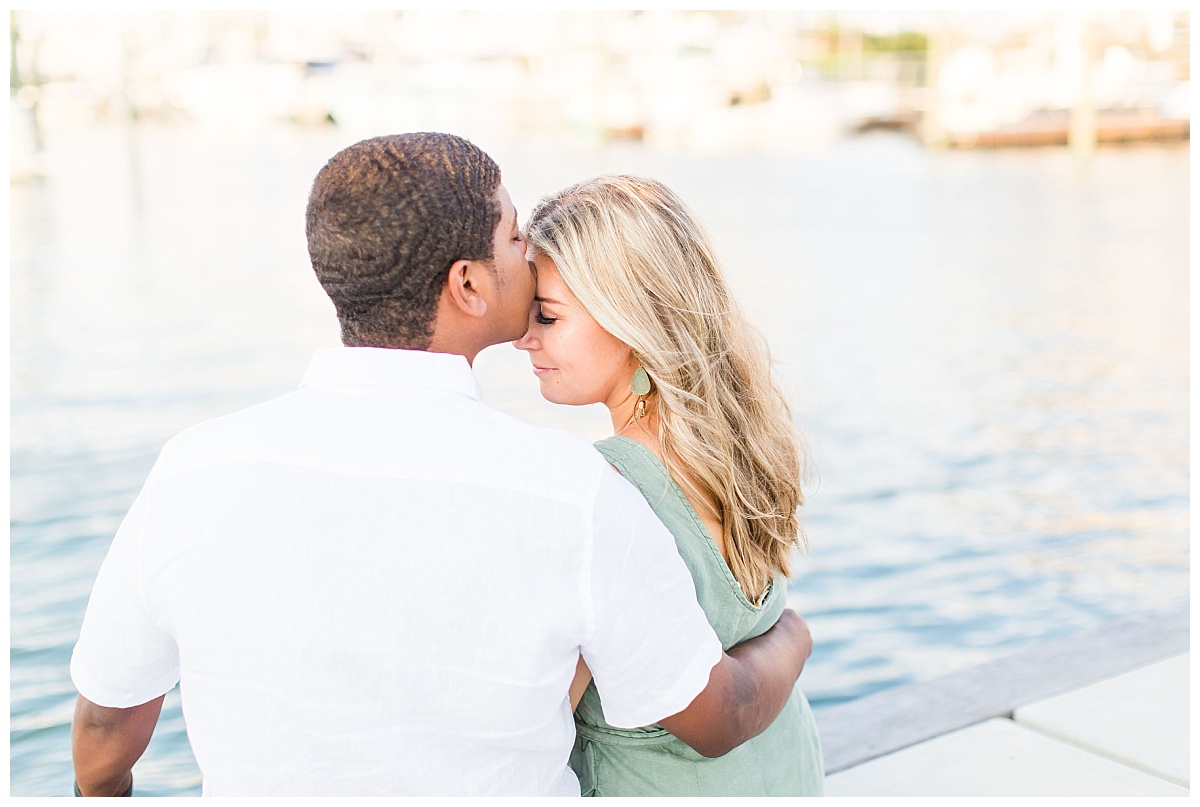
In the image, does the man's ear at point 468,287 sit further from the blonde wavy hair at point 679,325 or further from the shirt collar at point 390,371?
the blonde wavy hair at point 679,325

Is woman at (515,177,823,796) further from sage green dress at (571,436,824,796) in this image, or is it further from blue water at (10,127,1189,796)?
blue water at (10,127,1189,796)

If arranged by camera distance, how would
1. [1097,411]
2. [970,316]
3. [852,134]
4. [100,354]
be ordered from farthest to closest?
[852,134] → [970,316] → [100,354] → [1097,411]

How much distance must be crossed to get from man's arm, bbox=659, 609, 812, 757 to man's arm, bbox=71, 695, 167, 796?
626 mm

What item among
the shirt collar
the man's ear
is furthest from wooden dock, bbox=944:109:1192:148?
the shirt collar

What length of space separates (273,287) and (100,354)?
11.2ft

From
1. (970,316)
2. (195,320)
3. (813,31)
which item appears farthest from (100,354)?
(813,31)

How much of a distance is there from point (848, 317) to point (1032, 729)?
9.09 meters

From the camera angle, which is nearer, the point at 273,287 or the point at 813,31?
the point at 273,287

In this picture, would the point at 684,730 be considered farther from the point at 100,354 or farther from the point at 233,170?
the point at 233,170

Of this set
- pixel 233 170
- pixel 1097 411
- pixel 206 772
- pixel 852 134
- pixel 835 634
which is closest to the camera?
pixel 206 772

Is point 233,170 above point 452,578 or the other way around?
the other way around

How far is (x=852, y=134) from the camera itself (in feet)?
141

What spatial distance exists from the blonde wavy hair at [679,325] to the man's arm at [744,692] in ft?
0.27

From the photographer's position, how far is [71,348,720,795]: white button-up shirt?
1.29 metres
